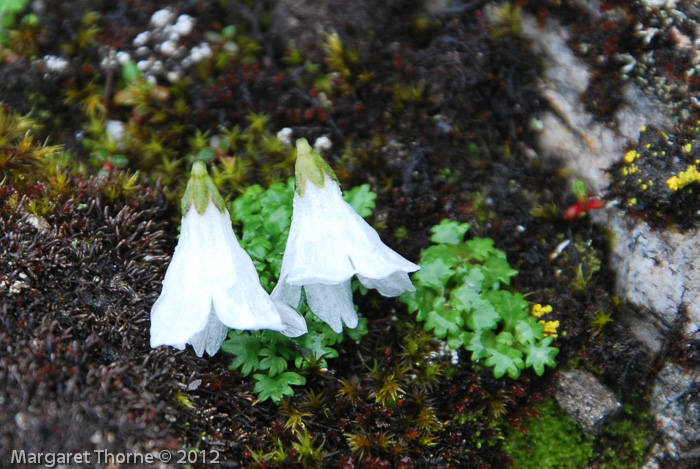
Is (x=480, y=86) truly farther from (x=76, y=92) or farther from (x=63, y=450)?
(x=63, y=450)

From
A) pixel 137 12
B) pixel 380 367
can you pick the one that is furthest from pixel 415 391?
pixel 137 12

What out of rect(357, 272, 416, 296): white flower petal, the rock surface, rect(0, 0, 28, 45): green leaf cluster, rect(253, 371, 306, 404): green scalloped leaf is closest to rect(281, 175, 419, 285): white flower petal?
rect(357, 272, 416, 296): white flower petal

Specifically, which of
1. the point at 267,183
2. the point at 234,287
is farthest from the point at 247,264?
the point at 267,183

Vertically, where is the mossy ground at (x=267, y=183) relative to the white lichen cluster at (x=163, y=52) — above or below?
below

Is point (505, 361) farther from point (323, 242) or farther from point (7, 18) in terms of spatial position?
point (7, 18)

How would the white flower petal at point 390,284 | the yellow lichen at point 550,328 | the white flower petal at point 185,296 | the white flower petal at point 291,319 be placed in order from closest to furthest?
the white flower petal at point 185,296
the white flower petal at point 291,319
the white flower petal at point 390,284
the yellow lichen at point 550,328

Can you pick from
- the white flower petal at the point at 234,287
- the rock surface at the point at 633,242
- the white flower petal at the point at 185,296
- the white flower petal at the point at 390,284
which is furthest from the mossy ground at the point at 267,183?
the white flower petal at the point at 234,287

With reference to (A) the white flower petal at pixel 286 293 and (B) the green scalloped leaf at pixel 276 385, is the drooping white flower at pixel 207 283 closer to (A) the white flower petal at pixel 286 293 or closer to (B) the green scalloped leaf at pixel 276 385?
(A) the white flower petal at pixel 286 293
